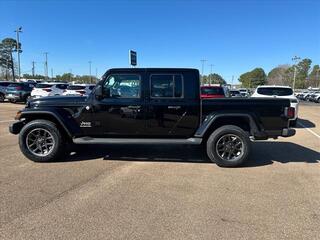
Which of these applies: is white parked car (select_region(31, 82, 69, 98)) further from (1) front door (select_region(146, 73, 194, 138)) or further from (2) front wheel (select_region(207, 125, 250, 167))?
(2) front wheel (select_region(207, 125, 250, 167))

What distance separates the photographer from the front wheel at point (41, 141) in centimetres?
623

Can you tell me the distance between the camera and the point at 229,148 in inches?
242

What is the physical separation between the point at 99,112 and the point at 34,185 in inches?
77.1

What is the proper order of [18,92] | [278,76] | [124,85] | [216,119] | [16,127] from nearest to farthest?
[216,119], [124,85], [16,127], [18,92], [278,76]

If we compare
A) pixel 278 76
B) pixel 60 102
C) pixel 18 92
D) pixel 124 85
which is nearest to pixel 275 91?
pixel 124 85

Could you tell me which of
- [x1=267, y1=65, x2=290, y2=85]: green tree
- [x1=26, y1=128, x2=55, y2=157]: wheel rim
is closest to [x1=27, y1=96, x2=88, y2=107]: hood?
[x1=26, y1=128, x2=55, y2=157]: wheel rim

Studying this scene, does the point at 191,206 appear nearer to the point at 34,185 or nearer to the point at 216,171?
the point at 216,171

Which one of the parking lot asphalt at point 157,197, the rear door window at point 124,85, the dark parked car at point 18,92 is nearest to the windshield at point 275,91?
the parking lot asphalt at point 157,197

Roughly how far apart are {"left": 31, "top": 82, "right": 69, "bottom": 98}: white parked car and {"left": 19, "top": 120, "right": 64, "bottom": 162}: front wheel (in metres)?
14.6

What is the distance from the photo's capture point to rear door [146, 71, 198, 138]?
6160 mm

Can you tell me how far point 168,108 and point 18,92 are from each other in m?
19.1

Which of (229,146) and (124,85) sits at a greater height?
(124,85)

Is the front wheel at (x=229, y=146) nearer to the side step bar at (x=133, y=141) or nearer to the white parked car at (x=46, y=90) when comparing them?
the side step bar at (x=133, y=141)

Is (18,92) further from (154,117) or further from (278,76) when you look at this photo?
(278,76)
